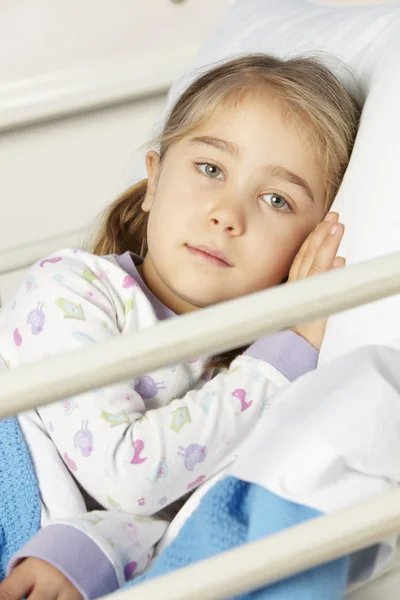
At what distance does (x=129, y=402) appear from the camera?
845 mm

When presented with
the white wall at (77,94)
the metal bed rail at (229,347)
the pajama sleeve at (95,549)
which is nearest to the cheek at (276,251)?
the pajama sleeve at (95,549)

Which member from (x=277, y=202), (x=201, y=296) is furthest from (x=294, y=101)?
(x=201, y=296)

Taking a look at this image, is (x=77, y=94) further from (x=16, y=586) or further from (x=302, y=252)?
(x=16, y=586)

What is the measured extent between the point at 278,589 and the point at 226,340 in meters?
0.19

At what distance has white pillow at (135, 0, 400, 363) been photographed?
0.84 meters

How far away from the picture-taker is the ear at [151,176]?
1.08 m

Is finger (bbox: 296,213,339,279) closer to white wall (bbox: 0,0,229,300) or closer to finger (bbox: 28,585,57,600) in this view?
finger (bbox: 28,585,57,600)

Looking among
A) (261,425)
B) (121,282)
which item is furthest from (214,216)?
(261,425)

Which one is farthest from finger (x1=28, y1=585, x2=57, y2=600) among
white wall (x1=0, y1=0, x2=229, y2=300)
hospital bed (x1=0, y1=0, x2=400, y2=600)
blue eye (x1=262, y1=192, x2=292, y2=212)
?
white wall (x1=0, y1=0, x2=229, y2=300)

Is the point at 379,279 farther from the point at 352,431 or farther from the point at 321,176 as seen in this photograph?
the point at 321,176

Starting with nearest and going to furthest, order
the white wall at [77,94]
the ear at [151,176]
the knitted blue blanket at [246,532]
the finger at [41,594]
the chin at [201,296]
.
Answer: the knitted blue blanket at [246,532]
the finger at [41,594]
the chin at [201,296]
the ear at [151,176]
the white wall at [77,94]

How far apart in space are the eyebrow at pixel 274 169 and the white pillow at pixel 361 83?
47mm

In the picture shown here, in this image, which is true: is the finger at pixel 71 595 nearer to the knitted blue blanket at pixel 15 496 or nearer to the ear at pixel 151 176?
the knitted blue blanket at pixel 15 496

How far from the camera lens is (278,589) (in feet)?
1.94
